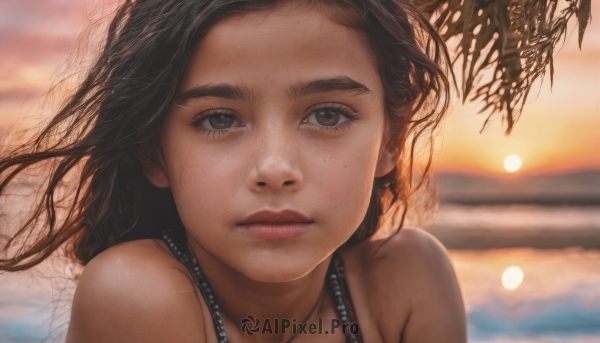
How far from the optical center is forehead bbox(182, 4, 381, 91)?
3.75 feet

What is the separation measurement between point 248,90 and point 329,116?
168 millimetres

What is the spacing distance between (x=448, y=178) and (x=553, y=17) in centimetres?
363

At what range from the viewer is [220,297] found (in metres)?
1.41

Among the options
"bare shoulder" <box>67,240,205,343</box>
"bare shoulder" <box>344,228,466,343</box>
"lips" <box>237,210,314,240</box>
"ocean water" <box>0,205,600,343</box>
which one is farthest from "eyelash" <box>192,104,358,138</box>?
"ocean water" <box>0,205,600,343</box>

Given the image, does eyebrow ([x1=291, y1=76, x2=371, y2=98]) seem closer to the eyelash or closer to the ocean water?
the eyelash

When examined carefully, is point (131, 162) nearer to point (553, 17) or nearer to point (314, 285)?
point (314, 285)

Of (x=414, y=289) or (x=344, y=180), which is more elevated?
(x=344, y=180)

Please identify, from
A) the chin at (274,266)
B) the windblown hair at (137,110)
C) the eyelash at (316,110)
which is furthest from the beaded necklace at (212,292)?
the eyelash at (316,110)

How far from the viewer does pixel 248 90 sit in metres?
1.15

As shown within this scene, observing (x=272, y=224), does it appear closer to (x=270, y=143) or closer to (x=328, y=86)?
(x=270, y=143)

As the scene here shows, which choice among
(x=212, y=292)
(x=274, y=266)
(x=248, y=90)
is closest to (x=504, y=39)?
(x=248, y=90)

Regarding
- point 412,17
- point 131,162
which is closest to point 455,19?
point 412,17

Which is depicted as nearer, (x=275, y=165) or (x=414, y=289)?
(x=275, y=165)

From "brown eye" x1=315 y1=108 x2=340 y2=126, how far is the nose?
0.29 ft
